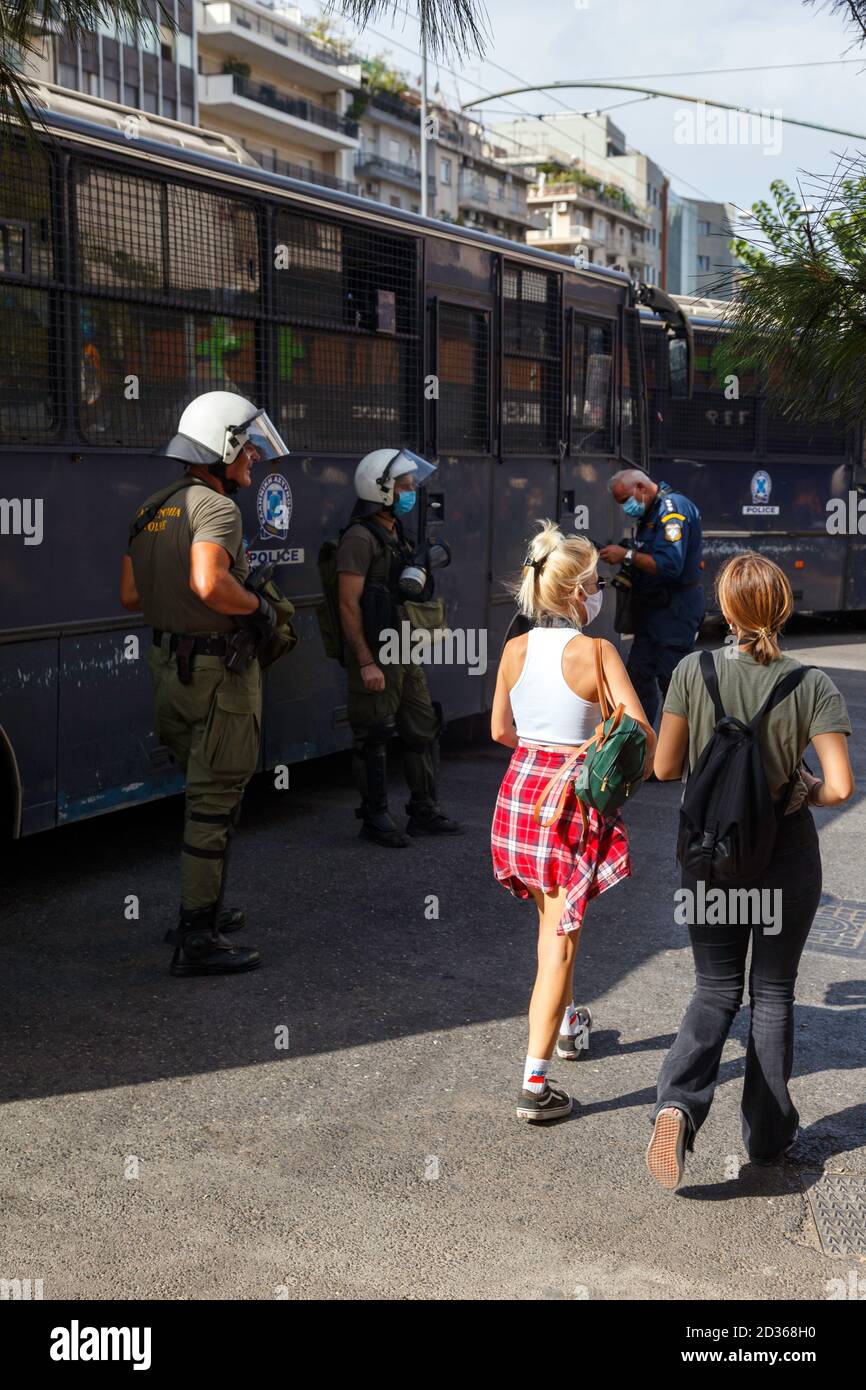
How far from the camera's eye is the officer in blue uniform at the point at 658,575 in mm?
8391

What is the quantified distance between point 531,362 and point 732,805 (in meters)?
5.99

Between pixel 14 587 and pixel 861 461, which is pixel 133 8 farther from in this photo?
pixel 861 461

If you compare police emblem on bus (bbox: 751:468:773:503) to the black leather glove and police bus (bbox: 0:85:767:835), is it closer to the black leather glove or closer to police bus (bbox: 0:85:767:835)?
police bus (bbox: 0:85:767:835)

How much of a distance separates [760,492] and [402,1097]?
1233 cm

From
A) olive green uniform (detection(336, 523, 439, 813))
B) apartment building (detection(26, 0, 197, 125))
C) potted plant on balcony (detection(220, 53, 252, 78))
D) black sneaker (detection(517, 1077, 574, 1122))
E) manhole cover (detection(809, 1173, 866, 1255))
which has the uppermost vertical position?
potted plant on balcony (detection(220, 53, 252, 78))

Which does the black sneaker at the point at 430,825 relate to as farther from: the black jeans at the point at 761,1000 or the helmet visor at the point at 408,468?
the black jeans at the point at 761,1000

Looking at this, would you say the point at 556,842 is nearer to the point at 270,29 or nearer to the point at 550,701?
the point at 550,701

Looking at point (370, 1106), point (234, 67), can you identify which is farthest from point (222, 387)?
point (234, 67)

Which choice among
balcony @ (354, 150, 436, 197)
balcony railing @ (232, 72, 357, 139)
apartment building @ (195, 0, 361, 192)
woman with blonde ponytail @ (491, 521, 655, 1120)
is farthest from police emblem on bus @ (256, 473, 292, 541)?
balcony @ (354, 150, 436, 197)

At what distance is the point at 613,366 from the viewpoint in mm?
10188

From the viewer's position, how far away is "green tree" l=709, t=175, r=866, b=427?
425cm

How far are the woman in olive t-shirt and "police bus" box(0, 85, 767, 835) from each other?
8.36 feet

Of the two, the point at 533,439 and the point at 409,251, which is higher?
the point at 409,251
